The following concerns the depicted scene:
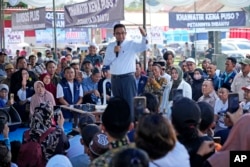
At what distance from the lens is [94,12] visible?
443 inches

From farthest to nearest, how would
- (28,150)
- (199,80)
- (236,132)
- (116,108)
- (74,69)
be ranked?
(74,69)
(199,80)
(28,150)
(116,108)
(236,132)

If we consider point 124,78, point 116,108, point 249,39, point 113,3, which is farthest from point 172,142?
point 249,39

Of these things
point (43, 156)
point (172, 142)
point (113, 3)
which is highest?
point (113, 3)

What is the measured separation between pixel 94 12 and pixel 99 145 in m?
8.32

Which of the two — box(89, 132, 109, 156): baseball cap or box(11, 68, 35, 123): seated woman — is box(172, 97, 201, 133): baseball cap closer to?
box(89, 132, 109, 156): baseball cap

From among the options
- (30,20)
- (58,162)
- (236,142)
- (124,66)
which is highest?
(30,20)

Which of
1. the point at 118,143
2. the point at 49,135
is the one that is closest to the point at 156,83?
the point at 49,135

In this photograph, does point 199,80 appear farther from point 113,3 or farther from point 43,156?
point 43,156

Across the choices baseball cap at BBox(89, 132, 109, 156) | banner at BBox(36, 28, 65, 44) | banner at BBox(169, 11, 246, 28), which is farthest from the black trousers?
banner at BBox(36, 28, 65, 44)

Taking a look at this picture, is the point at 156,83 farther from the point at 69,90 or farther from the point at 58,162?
the point at 58,162

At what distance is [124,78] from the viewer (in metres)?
6.71

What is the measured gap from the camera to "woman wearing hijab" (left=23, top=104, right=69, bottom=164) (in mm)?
4199

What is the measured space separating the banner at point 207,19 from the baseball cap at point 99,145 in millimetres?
10881

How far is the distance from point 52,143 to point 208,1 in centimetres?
2842
